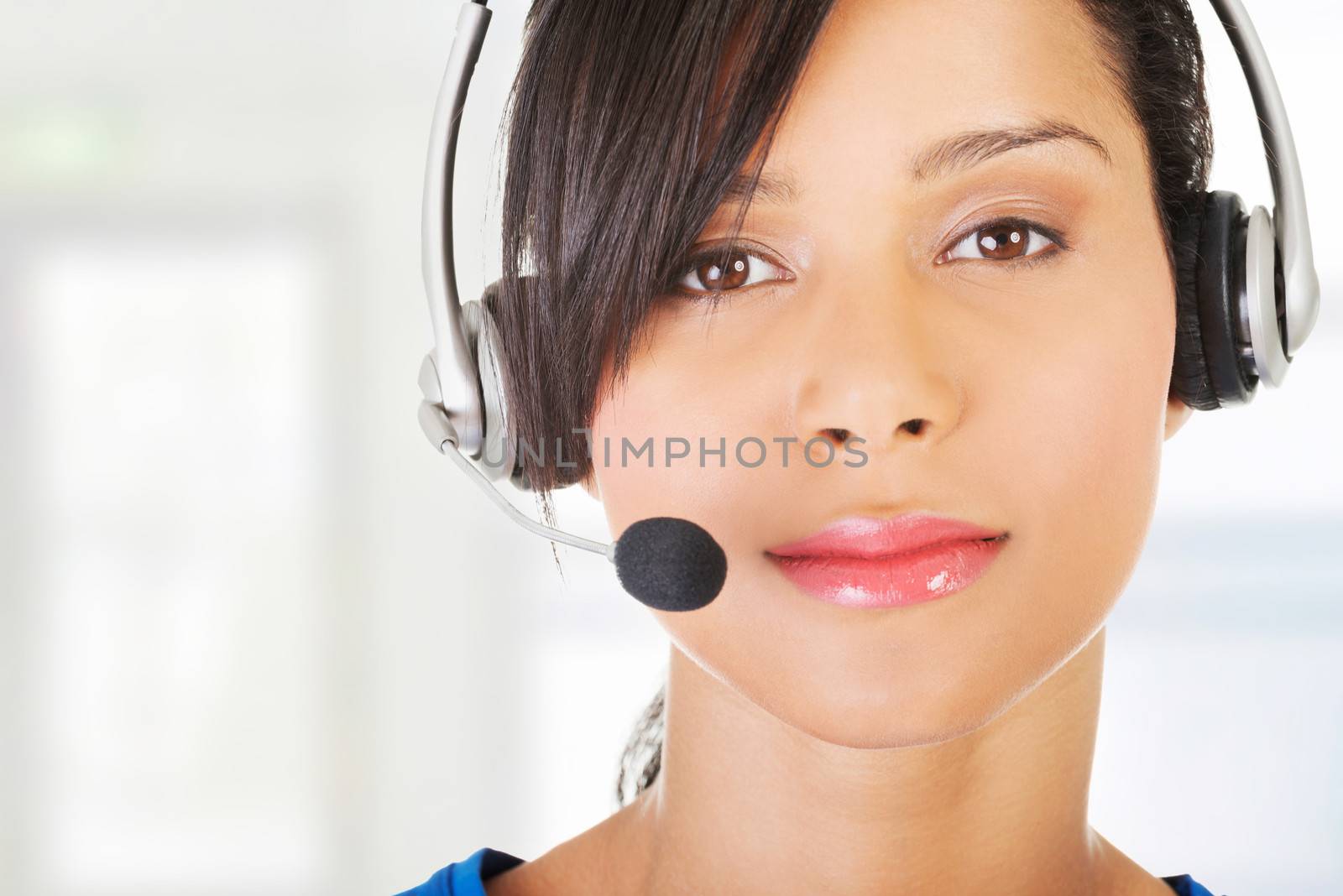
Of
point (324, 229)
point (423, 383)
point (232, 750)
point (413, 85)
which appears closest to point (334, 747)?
point (232, 750)

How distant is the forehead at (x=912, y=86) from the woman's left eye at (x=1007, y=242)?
0.07 m

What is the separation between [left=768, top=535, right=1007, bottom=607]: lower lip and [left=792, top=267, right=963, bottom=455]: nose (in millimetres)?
83

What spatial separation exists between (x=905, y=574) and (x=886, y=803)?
254 mm

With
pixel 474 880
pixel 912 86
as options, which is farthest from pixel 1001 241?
pixel 474 880

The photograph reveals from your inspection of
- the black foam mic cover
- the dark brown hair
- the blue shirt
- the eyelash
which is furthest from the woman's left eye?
the blue shirt

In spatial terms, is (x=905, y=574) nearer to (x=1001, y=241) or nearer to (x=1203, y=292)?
(x=1001, y=241)

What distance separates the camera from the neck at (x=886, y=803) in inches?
46.6

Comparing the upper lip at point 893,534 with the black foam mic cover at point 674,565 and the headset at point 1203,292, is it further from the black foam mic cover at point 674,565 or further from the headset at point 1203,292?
the headset at point 1203,292

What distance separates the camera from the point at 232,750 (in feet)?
9.28

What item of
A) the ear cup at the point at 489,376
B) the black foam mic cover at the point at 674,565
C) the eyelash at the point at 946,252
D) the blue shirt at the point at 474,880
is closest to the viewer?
the black foam mic cover at the point at 674,565

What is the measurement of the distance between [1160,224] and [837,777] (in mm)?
532

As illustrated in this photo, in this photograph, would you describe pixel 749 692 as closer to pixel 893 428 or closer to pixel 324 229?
pixel 893 428

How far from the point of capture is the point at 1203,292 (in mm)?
1178

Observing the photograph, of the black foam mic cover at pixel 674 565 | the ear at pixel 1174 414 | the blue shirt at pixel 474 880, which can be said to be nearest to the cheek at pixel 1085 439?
the ear at pixel 1174 414
